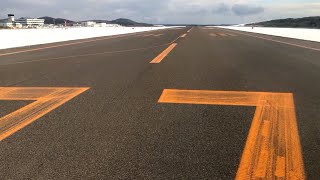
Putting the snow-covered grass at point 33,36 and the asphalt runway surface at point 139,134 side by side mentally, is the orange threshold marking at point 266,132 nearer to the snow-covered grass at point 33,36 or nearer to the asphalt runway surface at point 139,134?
the asphalt runway surface at point 139,134

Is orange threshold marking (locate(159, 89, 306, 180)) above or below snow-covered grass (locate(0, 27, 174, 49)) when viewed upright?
below

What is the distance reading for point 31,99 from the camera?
6.30m

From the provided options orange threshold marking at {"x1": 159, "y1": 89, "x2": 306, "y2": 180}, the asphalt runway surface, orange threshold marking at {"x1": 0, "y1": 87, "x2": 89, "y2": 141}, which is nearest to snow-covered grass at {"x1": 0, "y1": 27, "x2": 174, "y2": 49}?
the asphalt runway surface

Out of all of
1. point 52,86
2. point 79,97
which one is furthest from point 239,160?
point 52,86

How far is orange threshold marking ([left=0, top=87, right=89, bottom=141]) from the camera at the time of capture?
4738 millimetres

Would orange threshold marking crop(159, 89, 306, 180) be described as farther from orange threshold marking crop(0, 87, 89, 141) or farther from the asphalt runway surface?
orange threshold marking crop(0, 87, 89, 141)

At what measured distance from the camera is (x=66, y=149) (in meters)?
3.85

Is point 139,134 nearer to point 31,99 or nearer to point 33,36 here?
point 31,99

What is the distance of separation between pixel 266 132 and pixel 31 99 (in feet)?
13.0

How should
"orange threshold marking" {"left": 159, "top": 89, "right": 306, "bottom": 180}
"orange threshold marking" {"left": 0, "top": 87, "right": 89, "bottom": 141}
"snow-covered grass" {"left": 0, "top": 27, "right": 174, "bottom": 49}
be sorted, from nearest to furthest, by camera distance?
"orange threshold marking" {"left": 159, "top": 89, "right": 306, "bottom": 180}, "orange threshold marking" {"left": 0, "top": 87, "right": 89, "bottom": 141}, "snow-covered grass" {"left": 0, "top": 27, "right": 174, "bottom": 49}

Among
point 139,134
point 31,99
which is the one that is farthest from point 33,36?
point 139,134

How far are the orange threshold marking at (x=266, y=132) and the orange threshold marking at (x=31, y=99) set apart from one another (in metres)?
1.75

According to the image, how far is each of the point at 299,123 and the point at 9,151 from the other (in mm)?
3474

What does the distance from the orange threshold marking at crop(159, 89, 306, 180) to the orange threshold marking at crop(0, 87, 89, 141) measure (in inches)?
68.9
